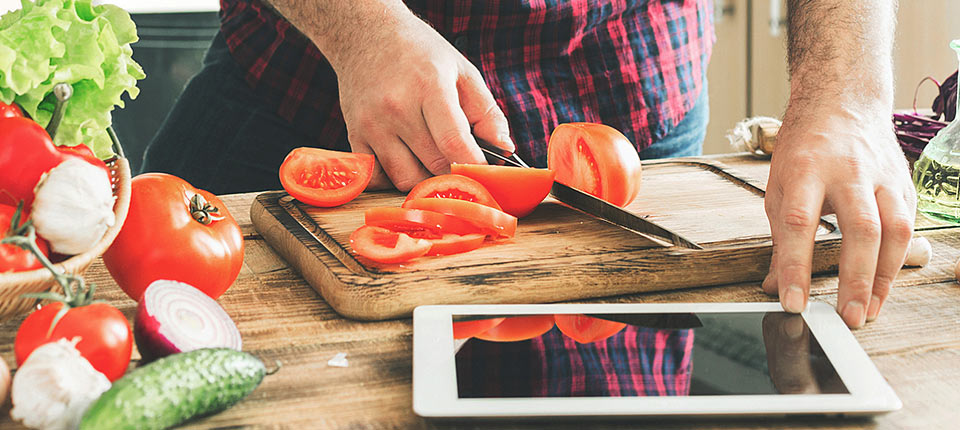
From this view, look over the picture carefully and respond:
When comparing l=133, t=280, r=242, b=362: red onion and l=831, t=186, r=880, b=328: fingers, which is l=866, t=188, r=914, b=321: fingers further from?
l=133, t=280, r=242, b=362: red onion

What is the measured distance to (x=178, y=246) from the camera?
0.98 metres

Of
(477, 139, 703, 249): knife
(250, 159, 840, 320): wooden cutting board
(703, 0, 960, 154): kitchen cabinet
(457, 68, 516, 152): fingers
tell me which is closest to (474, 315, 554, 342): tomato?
(250, 159, 840, 320): wooden cutting board

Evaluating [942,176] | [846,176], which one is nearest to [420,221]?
[846,176]

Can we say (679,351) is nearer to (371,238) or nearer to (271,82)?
(371,238)

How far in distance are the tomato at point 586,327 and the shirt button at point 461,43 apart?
858 mm

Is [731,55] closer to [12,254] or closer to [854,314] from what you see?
[854,314]

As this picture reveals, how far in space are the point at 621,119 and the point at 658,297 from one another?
83cm

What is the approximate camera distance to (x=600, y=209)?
125cm

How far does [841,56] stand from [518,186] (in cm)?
50

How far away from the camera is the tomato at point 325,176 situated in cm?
134

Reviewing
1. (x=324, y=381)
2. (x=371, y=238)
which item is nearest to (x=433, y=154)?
(x=371, y=238)

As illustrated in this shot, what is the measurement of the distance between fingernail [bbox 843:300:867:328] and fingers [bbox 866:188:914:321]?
4cm

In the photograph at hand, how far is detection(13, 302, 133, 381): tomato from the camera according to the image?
73 centimetres

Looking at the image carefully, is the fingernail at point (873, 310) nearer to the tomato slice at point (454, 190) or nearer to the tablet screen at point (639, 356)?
the tablet screen at point (639, 356)
